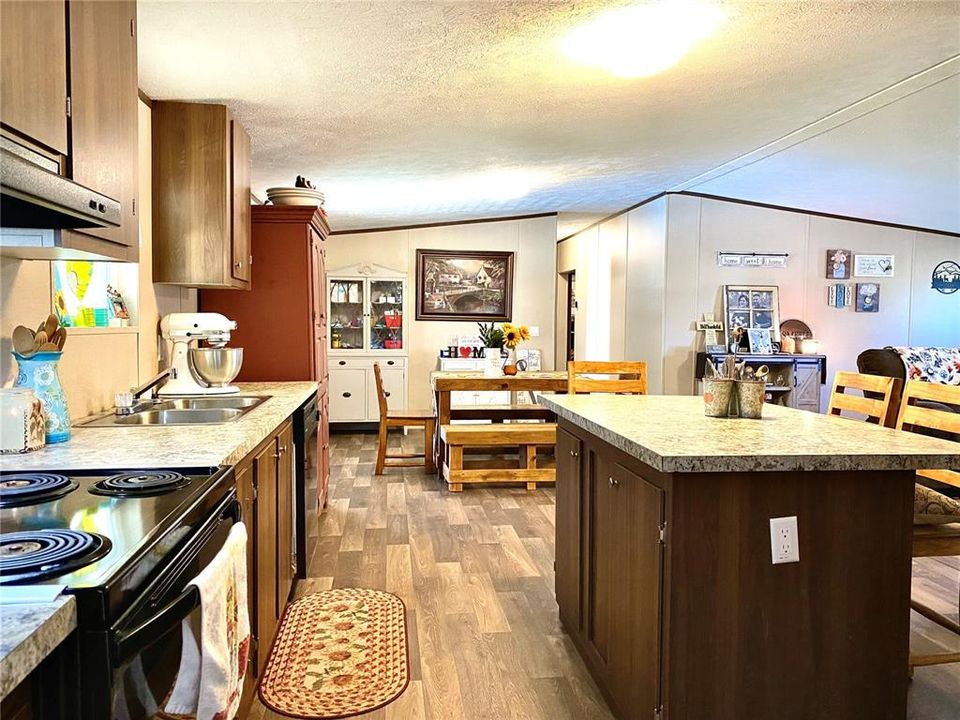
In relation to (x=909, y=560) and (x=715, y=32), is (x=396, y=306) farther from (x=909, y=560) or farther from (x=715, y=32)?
(x=909, y=560)

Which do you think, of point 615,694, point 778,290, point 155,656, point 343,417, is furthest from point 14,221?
point 778,290

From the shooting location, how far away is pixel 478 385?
5.10 metres

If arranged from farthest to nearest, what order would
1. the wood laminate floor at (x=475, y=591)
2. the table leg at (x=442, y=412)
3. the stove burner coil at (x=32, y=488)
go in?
the table leg at (x=442, y=412) < the wood laminate floor at (x=475, y=591) < the stove burner coil at (x=32, y=488)

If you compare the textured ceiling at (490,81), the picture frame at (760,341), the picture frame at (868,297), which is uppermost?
the textured ceiling at (490,81)

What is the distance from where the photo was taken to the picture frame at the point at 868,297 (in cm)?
733

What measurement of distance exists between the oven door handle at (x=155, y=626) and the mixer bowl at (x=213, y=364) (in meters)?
2.10

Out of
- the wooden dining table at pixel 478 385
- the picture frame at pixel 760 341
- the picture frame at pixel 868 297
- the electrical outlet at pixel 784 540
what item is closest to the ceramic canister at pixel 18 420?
the electrical outlet at pixel 784 540

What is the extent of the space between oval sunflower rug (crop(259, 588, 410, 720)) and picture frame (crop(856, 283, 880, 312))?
6374 millimetres

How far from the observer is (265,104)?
11.0 ft

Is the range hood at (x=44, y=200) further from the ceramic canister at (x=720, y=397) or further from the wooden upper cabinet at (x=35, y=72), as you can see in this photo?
the ceramic canister at (x=720, y=397)

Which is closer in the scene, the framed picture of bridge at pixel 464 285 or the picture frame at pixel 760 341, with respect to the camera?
the picture frame at pixel 760 341

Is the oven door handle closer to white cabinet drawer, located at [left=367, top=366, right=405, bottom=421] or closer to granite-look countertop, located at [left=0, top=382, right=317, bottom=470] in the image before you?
A: granite-look countertop, located at [left=0, top=382, right=317, bottom=470]

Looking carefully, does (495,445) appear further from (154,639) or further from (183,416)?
(154,639)

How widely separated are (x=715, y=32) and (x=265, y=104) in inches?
81.9
